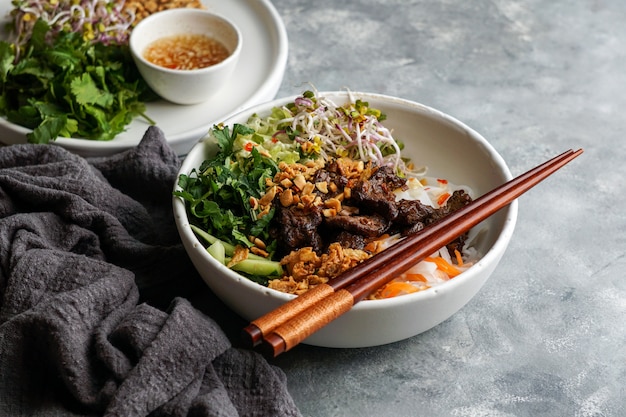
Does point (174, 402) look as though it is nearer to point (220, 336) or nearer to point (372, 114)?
point (220, 336)

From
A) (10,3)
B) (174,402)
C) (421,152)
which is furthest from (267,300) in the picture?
(10,3)

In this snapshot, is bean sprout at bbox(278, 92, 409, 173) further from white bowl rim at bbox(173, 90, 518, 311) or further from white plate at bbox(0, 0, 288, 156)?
white plate at bbox(0, 0, 288, 156)

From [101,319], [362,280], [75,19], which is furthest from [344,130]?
[75,19]

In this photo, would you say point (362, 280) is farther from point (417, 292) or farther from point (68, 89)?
point (68, 89)

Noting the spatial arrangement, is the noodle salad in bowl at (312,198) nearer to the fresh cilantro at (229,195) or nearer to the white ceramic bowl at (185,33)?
the fresh cilantro at (229,195)

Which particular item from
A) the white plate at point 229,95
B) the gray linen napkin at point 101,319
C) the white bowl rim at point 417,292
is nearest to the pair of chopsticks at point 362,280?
the white bowl rim at point 417,292

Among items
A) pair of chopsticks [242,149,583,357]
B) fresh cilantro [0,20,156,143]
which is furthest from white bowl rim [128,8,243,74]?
pair of chopsticks [242,149,583,357]
